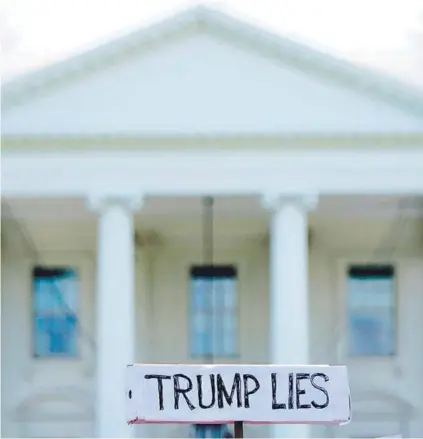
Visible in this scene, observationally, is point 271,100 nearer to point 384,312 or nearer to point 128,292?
point 128,292

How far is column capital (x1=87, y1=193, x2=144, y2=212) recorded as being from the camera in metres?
16.4

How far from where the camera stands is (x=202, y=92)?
1653 centimetres

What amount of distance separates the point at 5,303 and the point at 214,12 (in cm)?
623

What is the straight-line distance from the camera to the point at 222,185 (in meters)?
16.5

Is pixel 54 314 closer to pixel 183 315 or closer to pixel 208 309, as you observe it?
pixel 183 315

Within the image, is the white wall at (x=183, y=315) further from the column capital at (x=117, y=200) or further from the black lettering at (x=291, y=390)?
the black lettering at (x=291, y=390)

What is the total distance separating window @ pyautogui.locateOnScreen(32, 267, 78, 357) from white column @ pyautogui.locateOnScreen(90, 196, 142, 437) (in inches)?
139

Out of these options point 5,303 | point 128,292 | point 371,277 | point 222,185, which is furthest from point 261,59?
point 5,303

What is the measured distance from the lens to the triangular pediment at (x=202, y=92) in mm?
16344

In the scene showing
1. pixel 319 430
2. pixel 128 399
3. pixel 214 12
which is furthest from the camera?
pixel 319 430

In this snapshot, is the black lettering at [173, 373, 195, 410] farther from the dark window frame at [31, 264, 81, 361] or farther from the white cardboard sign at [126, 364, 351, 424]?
the dark window frame at [31, 264, 81, 361]

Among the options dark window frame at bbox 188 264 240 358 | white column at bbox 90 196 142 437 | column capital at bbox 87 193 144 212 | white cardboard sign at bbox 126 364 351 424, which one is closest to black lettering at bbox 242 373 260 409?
white cardboard sign at bbox 126 364 351 424

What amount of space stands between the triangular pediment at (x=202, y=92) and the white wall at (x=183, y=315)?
3451 mm

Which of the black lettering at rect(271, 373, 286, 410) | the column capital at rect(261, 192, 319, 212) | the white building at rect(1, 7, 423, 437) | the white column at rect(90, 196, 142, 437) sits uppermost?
the white building at rect(1, 7, 423, 437)
